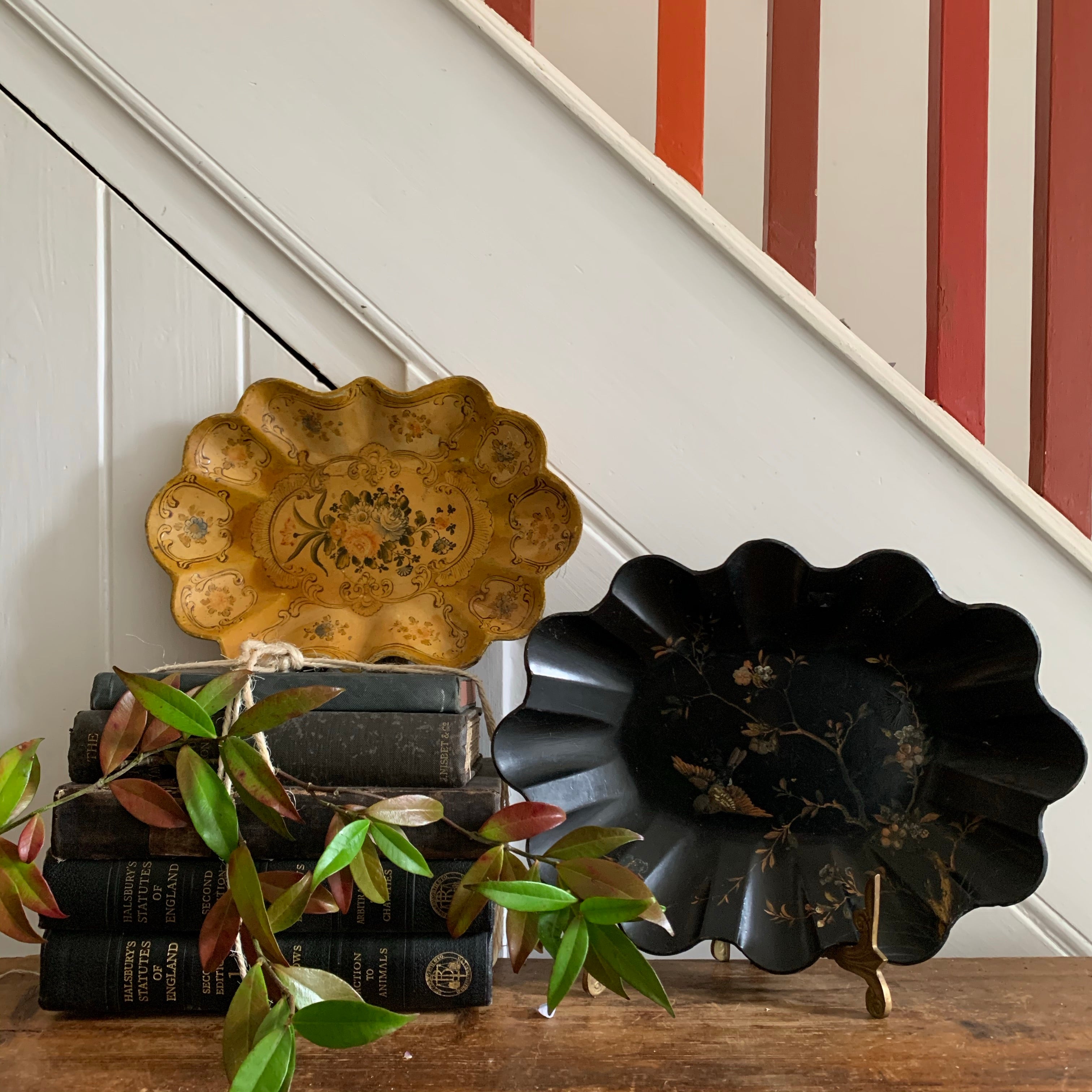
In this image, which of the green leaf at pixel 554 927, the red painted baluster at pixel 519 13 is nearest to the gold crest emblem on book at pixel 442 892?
the green leaf at pixel 554 927

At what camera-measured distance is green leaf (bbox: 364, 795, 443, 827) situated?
592 mm

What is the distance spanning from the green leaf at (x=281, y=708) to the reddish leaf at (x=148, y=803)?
76 millimetres

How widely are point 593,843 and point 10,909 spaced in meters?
0.39

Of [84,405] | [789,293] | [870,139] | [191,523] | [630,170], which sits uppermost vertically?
[870,139]

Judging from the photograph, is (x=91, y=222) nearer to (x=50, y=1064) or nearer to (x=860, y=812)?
(x=50, y=1064)

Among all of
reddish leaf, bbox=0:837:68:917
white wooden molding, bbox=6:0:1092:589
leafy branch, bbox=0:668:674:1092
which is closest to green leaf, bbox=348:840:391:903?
leafy branch, bbox=0:668:674:1092

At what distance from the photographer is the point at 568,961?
21.9 inches

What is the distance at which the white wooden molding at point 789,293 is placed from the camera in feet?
2.86

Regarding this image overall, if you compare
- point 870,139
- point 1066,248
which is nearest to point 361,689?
point 1066,248

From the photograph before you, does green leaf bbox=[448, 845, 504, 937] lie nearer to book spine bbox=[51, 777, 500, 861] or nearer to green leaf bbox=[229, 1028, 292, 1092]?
book spine bbox=[51, 777, 500, 861]

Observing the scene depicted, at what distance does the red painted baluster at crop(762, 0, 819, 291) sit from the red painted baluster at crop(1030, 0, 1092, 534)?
23 centimetres

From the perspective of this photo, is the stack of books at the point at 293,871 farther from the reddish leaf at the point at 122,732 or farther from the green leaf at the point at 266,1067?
the green leaf at the point at 266,1067

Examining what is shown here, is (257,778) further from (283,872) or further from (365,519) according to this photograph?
(365,519)

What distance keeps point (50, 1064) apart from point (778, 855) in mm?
562
